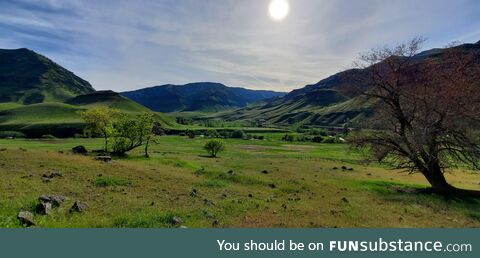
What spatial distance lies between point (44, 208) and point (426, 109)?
33.4m

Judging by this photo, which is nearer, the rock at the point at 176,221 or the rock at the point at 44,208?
the rock at the point at 176,221

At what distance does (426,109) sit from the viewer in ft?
117

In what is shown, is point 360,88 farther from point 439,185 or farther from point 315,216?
point 315,216

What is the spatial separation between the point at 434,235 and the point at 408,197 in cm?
2055

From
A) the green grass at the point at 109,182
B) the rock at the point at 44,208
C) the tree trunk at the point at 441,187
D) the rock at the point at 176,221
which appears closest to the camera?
the rock at the point at 176,221

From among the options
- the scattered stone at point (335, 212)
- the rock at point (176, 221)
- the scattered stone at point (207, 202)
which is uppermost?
the rock at point (176, 221)

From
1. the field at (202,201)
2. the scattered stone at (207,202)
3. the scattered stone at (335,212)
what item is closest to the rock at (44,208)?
the field at (202,201)

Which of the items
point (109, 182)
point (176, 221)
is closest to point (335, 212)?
point (176, 221)

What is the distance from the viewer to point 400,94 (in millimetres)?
36719

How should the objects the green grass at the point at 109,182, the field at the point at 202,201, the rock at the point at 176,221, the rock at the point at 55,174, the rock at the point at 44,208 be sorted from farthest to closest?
the rock at the point at 55,174
the green grass at the point at 109,182
the field at the point at 202,201
the rock at the point at 44,208
the rock at the point at 176,221

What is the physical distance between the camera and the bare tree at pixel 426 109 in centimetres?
3412

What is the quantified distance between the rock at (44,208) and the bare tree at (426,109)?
29886 millimetres

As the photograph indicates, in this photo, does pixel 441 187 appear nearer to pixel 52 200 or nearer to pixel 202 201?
pixel 202 201

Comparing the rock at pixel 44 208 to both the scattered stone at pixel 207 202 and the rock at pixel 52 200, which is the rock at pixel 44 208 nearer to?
the rock at pixel 52 200
